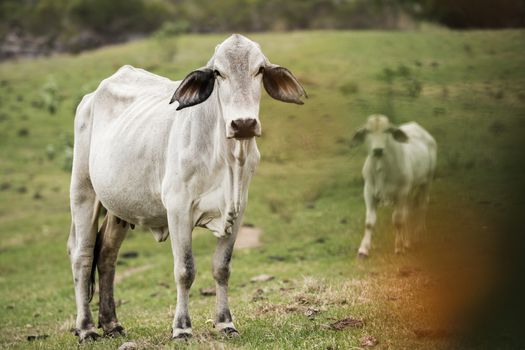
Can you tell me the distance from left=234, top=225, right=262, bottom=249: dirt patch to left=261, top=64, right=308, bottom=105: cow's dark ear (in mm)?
9574

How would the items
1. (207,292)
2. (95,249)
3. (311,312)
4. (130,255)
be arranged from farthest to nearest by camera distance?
(130,255)
(207,292)
(95,249)
(311,312)

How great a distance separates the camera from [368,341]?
19.1 feet

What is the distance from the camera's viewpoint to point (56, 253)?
17.6 m

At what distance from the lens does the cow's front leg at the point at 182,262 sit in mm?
6332

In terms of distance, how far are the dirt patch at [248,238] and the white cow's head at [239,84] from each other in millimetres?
9622

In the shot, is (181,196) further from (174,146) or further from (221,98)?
(221,98)

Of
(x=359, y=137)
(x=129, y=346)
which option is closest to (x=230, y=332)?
(x=129, y=346)

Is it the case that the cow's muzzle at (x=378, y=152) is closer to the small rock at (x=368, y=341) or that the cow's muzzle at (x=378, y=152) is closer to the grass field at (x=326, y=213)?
the grass field at (x=326, y=213)

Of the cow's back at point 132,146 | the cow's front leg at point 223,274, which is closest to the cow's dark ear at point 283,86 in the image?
the cow's back at point 132,146

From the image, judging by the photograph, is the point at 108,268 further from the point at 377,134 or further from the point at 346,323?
the point at 377,134

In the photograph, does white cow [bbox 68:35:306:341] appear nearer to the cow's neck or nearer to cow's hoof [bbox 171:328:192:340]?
cow's hoof [bbox 171:328:192:340]

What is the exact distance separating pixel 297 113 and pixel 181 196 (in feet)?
66.7

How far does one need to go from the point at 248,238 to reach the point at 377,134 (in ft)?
14.4

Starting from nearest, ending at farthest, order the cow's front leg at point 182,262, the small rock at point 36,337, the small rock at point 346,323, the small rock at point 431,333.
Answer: the small rock at point 431,333
the cow's front leg at point 182,262
the small rock at point 346,323
the small rock at point 36,337
